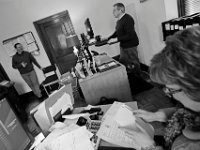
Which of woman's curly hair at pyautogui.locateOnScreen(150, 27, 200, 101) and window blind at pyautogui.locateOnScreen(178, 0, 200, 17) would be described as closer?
woman's curly hair at pyautogui.locateOnScreen(150, 27, 200, 101)

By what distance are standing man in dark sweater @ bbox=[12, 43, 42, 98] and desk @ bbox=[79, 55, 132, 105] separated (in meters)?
2.54

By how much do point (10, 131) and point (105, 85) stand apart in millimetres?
1501

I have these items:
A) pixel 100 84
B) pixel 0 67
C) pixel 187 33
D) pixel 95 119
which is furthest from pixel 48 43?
pixel 187 33

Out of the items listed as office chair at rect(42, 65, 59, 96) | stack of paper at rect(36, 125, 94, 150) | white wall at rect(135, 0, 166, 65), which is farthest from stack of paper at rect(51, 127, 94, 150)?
office chair at rect(42, 65, 59, 96)

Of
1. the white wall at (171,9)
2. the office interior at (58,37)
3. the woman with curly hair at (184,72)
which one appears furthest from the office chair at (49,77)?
the woman with curly hair at (184,72)

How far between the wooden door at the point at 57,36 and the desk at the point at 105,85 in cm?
257

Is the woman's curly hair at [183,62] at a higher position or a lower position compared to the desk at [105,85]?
higher

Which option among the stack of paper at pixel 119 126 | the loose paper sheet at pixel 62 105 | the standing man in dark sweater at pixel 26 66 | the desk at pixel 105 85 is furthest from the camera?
the standing man in dark sweater at pixel 26 66

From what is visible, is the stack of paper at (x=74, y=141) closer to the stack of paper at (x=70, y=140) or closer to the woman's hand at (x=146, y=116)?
the stack of paper at (x=70, y=140)

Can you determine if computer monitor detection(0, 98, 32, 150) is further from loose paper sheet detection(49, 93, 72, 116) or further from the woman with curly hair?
the woman with curly hair

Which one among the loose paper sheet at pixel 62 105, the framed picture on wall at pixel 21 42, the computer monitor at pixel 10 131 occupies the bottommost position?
the loose paper sheet at pixel 62 105

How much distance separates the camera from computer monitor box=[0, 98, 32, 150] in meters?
0.86

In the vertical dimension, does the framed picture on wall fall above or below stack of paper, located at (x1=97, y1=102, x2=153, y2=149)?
above

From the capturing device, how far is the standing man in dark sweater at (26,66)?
417 cm
